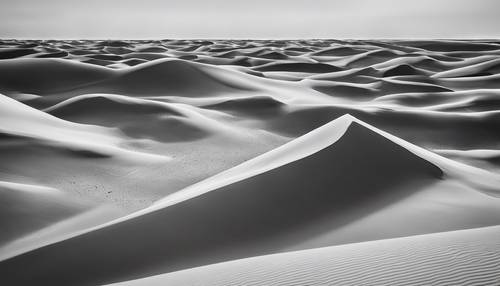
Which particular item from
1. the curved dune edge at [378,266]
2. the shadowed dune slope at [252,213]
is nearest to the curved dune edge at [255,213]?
the shadowed dune slope at [252,213]

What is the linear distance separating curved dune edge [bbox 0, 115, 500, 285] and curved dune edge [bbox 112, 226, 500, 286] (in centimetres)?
21

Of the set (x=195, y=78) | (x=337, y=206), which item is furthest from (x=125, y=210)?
(x=195, y=78)

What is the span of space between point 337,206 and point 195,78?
12.5 feet

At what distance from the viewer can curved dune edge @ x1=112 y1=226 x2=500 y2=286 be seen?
1.03 meters

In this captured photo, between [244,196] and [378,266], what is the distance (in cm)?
76

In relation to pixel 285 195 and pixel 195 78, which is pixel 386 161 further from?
pixel 195 78

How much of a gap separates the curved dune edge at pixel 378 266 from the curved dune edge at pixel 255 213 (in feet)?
0.70

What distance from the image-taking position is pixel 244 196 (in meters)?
1.81

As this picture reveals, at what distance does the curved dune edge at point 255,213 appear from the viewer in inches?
55.8

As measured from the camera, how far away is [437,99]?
4949mm

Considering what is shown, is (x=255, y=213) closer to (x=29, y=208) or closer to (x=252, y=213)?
(x=252, y=213)

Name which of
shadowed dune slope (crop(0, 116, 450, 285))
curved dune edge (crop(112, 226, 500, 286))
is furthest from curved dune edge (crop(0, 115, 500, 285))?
curved dune edge (crop(112, 226, 500, 286))

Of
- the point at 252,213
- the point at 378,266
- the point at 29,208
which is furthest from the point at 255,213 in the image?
the point at 29,208

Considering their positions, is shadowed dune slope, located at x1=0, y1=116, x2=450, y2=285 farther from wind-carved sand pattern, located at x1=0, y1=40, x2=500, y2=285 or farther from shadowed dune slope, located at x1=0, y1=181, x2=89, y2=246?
shadowed dune slope, located at x1=0, y1=181, x2=89, y2=246
